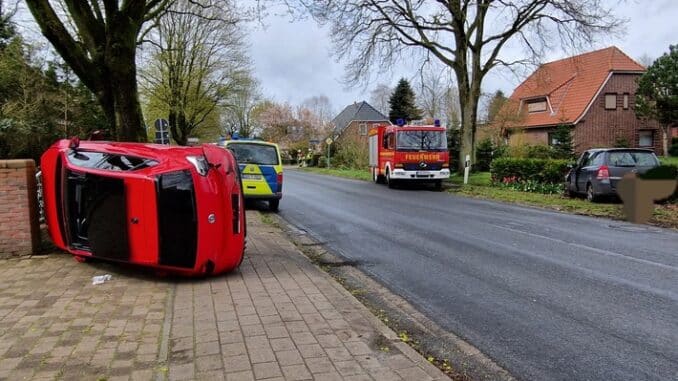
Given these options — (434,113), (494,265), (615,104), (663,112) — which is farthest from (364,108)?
(494,265)

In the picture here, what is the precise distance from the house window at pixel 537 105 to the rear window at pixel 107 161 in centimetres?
4153

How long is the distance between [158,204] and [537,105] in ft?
139

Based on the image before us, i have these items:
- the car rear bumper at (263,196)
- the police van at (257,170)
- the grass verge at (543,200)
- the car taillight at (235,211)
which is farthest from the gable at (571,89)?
the car taillight at (235,211)

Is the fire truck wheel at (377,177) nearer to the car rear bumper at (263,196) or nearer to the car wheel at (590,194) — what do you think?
the car wheel at (590,194)

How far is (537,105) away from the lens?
43594mm

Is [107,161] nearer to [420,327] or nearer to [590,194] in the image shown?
[420,327]

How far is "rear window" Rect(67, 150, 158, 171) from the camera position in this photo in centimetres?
612

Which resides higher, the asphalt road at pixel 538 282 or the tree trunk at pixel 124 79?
the tree trunk at pixel 124 79

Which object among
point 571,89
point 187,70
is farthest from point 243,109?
point 571,89

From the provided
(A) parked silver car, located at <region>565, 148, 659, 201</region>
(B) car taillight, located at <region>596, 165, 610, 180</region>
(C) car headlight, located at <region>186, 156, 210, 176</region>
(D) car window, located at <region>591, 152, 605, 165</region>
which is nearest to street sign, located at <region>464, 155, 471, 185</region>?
(A) parked silver car, located at <region>565, 148, 659, 201</region>

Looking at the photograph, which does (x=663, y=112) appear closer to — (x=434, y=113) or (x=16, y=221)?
(x=434, y=113)

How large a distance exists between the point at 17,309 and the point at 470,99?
23585mm

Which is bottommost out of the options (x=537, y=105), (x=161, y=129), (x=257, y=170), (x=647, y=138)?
(x=257, y=170)

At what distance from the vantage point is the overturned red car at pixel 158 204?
5.95 meters
